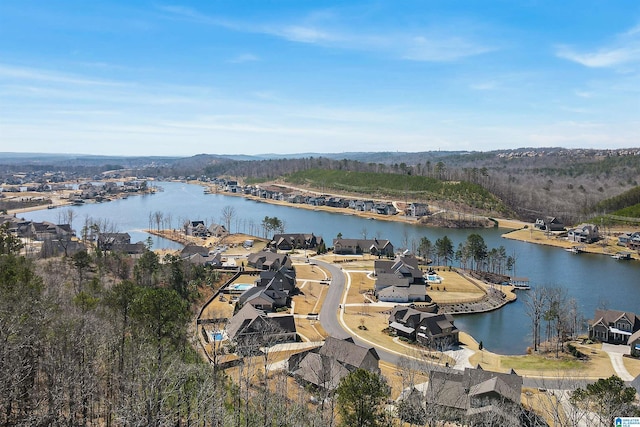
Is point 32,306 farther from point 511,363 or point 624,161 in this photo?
point 624,161

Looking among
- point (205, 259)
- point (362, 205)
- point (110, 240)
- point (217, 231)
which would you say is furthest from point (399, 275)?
point (362, 205)

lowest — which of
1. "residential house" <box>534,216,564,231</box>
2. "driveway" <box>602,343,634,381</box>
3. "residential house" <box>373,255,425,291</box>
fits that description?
"driveway" <box>602,343,634,381</box>

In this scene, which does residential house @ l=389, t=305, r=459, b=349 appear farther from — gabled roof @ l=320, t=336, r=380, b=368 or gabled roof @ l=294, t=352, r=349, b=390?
gabled roof @ l=294, t=352, r=349, b=390

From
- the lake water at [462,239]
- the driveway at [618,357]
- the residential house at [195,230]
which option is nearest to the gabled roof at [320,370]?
the lake water at [462,239]

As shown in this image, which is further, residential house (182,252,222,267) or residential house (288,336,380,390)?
residential house (182,252,222,267)

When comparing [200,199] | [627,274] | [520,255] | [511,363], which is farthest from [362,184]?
[511,363]

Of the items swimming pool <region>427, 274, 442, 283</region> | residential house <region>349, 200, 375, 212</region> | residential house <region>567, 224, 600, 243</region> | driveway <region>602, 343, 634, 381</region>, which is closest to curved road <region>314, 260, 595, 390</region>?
driveway <region>602, 343, 634, 381</region>

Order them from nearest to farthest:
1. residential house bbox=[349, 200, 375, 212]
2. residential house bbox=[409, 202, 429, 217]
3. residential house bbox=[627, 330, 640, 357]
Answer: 1. residential house bbox=[627, 330, 640, 357]
2. residential house bbox=[409, 202, 429, 217]
3. residential house bbox=[349, 200, 375, 212]
